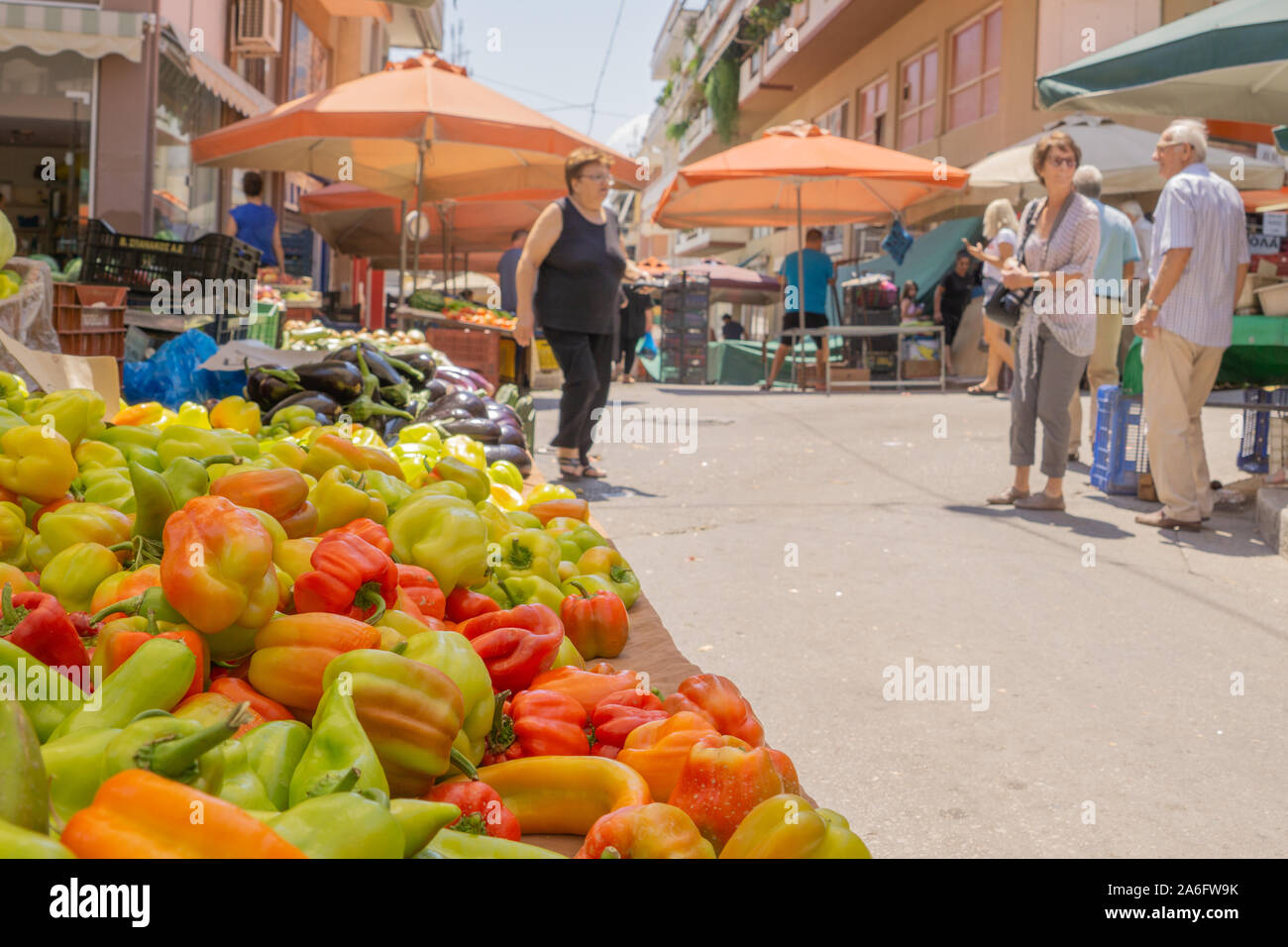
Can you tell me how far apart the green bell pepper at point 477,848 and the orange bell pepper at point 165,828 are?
0.86 feet

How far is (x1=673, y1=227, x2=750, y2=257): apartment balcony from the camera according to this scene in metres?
46.6

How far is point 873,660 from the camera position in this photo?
4551 millimetres

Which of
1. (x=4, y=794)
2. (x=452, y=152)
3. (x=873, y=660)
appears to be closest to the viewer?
(x=4, y=794)

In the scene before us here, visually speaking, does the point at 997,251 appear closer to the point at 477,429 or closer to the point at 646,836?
the point at 477,429

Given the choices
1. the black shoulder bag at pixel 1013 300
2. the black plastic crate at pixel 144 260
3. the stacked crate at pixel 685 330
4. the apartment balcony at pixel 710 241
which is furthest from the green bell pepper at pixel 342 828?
the apartment balcony at pixel 710 241

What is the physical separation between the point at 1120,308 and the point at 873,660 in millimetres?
5651

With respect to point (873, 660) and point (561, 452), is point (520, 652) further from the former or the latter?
point (561, 452)

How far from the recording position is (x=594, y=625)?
262 centimetres

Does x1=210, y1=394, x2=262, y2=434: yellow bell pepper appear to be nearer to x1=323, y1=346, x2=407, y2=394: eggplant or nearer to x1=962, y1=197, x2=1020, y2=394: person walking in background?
x1=323, y1=346, x2=407, y2=394: eggplant

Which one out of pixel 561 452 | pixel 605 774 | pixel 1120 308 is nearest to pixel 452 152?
pixel 561 452

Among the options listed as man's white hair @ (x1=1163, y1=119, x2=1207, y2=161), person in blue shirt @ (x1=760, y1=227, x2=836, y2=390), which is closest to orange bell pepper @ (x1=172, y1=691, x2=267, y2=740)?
man's white hair @ (x1=1163, y1=119, x2=1207, y2=161)

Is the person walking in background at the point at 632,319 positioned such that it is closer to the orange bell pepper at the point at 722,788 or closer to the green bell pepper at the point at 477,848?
the orange bell pepper at the point at 722,788

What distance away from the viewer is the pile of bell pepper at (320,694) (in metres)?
1.20

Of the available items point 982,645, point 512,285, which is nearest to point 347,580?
point 982,645
